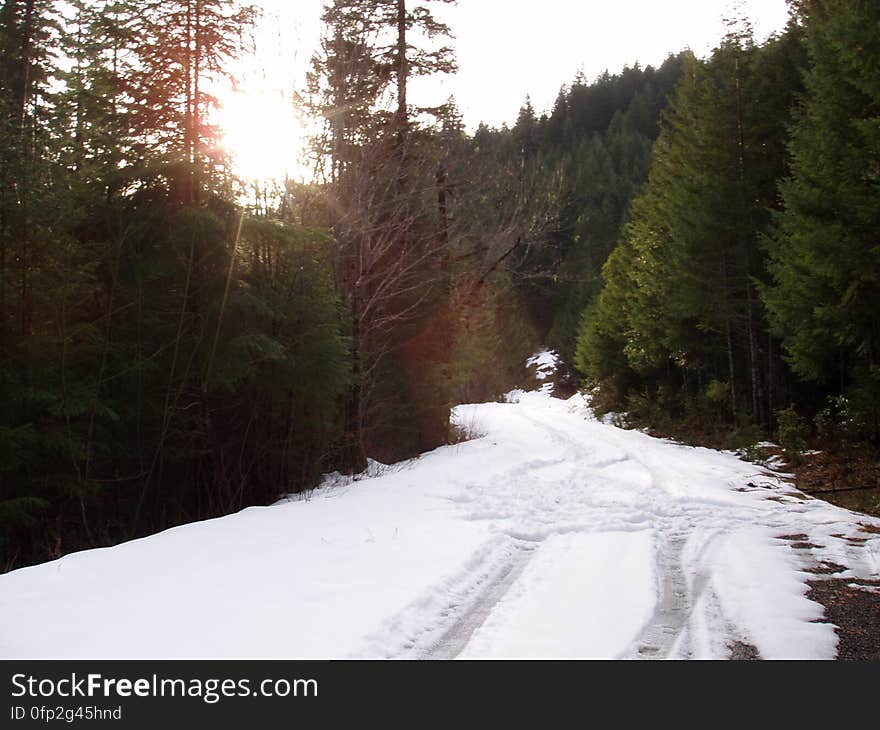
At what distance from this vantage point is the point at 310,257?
11.5 metres

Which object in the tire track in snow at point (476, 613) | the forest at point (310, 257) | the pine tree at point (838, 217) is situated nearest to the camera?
the tire track in snow at point (476, 613)

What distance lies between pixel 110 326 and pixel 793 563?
1007cm

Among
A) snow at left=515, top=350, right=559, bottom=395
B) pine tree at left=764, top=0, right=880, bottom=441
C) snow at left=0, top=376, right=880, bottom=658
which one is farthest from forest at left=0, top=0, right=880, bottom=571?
snow at left=515, top=350, right=559, bottom=395

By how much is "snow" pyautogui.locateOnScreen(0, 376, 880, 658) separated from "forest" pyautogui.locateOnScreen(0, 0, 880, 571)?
9.83 feet

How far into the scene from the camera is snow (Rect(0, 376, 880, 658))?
433 cm

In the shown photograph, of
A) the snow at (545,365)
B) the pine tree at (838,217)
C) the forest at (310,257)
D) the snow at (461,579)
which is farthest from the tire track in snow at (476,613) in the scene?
the snow at (545,365)

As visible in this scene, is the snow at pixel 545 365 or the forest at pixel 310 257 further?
the snow at pixel 545 365

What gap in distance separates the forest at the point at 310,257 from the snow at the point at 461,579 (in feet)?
9.83

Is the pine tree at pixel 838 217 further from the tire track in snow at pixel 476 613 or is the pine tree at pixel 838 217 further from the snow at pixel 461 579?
the tire track in snow at pixel 476 613

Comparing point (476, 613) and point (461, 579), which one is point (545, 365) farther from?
point (476, 613)

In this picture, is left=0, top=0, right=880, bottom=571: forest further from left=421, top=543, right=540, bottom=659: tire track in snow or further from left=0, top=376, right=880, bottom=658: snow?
left=421, top=543, right=540, bottom=659: tire track in snow

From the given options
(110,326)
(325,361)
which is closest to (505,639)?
(325,361)

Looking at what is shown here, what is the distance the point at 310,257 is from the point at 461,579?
7.40m

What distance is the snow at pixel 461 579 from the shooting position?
14.2 feet
